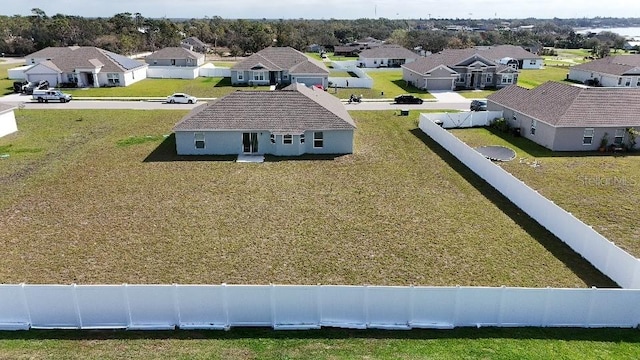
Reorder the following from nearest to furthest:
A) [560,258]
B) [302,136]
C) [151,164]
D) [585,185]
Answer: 1. [560,258]
2. [585,185]
3. [151,164]
4. [302,136]

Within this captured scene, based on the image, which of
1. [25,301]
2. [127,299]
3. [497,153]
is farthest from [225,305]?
[497,153]

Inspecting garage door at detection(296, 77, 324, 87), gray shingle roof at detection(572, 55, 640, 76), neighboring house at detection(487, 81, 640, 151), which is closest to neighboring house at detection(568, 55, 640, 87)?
gray shingle roof at detection(572, 55, 640, 76)

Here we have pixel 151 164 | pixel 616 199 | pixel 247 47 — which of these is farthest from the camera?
pixel 247 47

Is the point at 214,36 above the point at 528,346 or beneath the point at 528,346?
above

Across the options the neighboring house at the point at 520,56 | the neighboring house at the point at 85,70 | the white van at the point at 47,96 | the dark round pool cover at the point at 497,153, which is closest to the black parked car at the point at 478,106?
the dark round pool cover at the point at 497,153

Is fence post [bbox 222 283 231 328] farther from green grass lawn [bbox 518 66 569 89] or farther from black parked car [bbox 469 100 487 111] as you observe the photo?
green grass lawn [bbox 518 66 569 89]

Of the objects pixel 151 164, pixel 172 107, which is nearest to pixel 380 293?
pixel 151 164

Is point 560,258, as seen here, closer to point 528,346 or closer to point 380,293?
point 528,346

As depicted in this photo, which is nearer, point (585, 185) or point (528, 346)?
point (528, 346)
